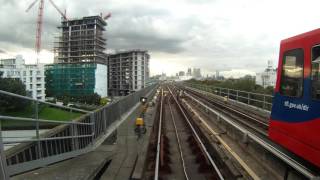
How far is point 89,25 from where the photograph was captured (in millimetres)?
180000

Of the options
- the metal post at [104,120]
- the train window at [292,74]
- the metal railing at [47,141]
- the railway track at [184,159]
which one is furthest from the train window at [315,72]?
the metal post at [104,120]

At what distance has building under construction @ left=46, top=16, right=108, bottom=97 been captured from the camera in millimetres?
141000

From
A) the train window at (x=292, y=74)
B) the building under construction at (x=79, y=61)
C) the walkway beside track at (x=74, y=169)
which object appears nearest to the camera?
the walkway beside track at (x=74, y=169)

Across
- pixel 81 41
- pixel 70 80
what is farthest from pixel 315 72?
pixel 81 41

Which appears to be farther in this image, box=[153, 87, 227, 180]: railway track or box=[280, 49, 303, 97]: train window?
box=[153, 87, 227, 180]: railway track

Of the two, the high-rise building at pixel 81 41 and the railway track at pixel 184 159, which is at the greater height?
the high-rise building at pixel 81 41

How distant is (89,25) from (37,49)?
1432 inches

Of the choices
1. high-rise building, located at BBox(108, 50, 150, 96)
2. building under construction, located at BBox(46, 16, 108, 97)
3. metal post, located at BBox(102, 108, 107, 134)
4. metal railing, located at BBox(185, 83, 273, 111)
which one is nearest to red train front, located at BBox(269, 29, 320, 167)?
metal post, located at BBox(102, 108, 107, 134)

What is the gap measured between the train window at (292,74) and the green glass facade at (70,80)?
433 feet

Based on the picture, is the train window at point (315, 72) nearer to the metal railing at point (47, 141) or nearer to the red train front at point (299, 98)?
the red train front at point (299, 98)

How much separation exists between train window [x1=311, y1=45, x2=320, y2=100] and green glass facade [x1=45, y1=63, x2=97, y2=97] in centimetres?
13379

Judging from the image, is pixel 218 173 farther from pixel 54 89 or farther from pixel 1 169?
pixel 54 89

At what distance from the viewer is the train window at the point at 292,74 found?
9.05 m

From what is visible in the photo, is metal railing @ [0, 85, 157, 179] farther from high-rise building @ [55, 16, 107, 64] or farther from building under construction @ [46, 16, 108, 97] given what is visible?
Answer: high-rise building @ [55, 16, 107, 64]
